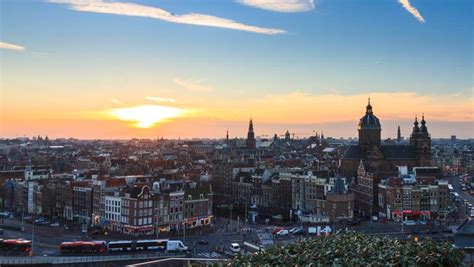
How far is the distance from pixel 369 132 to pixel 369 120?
1.96 m

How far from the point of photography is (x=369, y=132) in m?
75.9

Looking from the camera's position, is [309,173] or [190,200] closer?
[190,200]

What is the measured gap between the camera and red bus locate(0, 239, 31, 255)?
142 feet

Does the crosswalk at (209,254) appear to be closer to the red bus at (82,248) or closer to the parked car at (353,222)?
the red bus at (82,248)

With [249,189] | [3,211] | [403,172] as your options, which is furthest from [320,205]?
[3,211]

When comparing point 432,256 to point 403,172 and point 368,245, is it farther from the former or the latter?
point 403,172

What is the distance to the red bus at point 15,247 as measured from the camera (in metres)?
43.3

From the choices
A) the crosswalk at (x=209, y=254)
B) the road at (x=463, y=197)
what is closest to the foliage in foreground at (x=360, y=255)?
the crosswalk at (x=209, y=254)

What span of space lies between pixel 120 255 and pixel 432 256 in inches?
1181

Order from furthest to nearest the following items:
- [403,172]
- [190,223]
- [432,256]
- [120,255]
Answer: [403,172] < [190,223] < [120,255] < [432,256]

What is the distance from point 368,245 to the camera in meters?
18.5

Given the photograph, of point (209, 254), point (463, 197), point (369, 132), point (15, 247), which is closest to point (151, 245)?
point (209, 254)

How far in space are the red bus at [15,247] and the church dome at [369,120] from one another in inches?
1869

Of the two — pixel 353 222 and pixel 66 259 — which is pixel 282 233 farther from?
pixel 66 259
